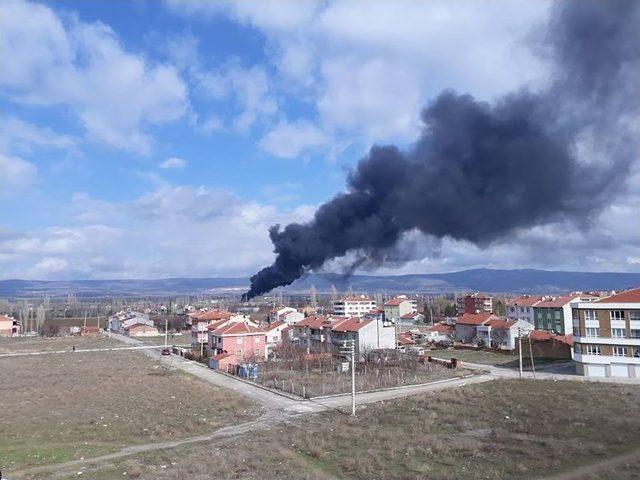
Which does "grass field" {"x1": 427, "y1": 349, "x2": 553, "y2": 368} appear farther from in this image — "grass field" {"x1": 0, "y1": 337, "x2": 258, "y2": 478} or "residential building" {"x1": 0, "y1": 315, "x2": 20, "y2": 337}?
"residential building" {"x1": 0, "y1": 315, "x2": 20, "y2": 337}

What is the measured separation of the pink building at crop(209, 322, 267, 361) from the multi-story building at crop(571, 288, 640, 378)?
108 feet

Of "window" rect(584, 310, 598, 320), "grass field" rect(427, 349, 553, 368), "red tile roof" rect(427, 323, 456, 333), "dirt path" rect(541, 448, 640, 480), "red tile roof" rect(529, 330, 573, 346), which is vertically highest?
"window" rect(584, 310, 598, 320)

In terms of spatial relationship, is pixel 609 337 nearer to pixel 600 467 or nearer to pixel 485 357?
pixel 485 357

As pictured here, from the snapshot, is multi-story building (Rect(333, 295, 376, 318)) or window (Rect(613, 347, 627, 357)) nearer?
window (Rect(613, 347, 627, 357))

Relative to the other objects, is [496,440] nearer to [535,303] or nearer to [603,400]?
[603,400]

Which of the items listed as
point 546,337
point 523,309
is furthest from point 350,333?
point 523,309

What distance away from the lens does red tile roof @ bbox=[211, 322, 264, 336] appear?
63.6m

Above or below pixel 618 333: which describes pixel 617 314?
above

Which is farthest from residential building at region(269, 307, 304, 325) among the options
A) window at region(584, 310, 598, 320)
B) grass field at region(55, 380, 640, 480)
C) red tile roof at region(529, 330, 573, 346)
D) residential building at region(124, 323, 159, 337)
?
grass field at region(55, 380, 640, 480)

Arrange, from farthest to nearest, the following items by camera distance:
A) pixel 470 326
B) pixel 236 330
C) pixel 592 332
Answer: pixel 470 326 → pixel 236 330 → pixel 592 332

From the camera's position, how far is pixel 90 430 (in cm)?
2839

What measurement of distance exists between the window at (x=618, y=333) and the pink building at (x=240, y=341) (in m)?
35.4

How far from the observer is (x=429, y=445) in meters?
23.9

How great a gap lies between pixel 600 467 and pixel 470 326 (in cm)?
6051
